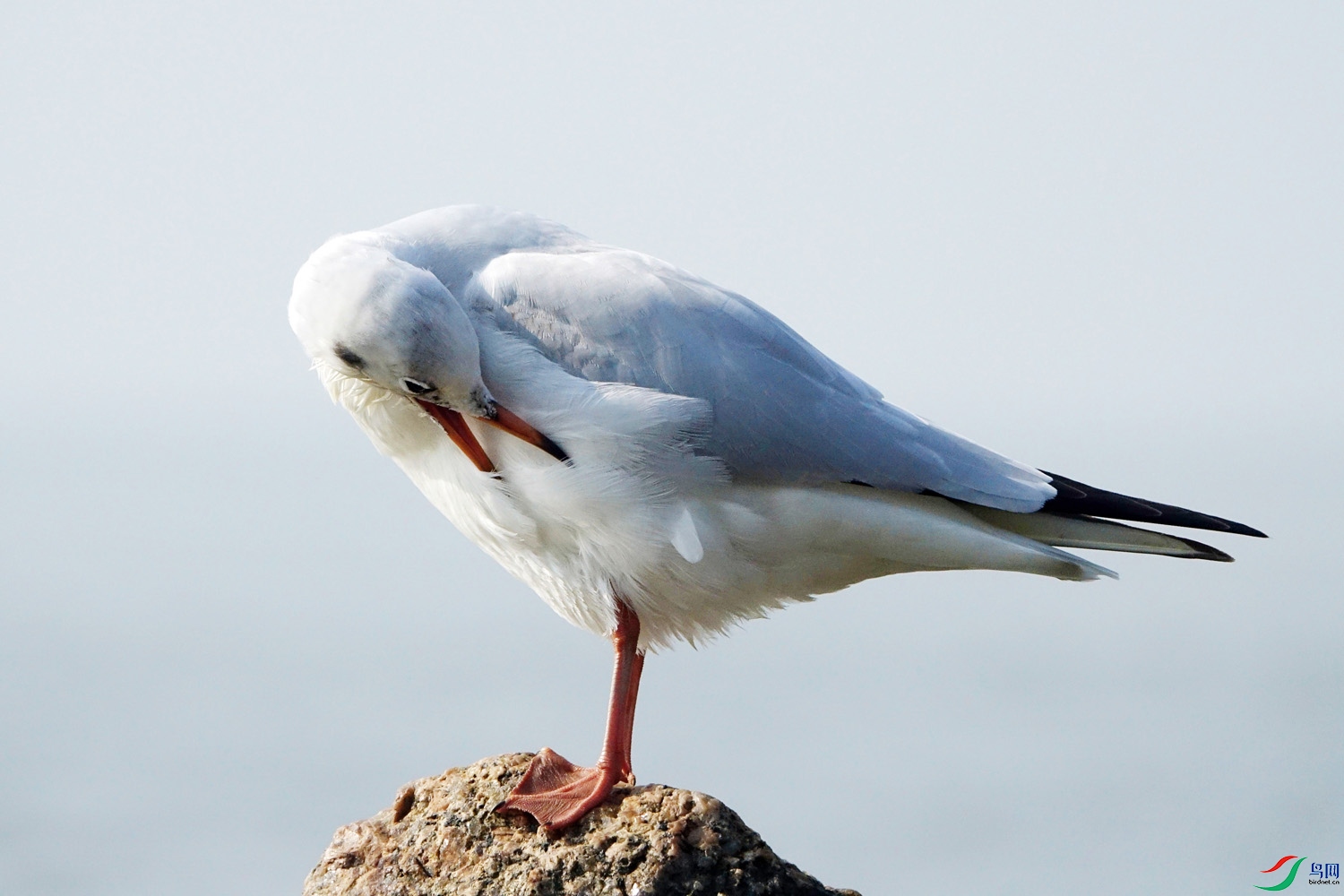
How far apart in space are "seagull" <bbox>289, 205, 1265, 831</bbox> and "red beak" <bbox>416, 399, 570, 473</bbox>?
0.03ft

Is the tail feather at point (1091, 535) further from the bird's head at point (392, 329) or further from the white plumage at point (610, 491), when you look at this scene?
the bird's head at point (392, 329)

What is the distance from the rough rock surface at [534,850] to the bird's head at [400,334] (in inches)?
52.7

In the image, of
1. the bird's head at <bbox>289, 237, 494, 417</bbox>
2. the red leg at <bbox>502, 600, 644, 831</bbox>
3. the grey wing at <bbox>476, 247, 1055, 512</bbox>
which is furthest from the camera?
the grey wing at <bbox>476, 247, 1055, 512</bbox>

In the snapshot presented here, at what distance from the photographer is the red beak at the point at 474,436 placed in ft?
16.6

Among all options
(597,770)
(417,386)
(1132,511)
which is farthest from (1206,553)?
(417,386)

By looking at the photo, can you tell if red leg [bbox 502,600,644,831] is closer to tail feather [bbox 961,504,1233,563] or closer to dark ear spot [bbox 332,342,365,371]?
dark ear spot [bbox 332,342,365,371]

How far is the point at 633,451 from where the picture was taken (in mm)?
5074

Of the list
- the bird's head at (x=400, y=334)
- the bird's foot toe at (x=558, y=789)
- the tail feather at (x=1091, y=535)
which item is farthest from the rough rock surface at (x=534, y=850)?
the tail feather at (x=1091, y=535)

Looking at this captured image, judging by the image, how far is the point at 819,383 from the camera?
5.59 meters

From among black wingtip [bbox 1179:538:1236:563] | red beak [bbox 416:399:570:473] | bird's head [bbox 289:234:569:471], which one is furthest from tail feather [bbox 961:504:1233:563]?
bird's head [bbox 289:234:569:471]

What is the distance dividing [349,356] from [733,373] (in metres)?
1.50

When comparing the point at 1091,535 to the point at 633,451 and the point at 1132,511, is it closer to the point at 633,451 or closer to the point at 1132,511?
the point at 1132,511

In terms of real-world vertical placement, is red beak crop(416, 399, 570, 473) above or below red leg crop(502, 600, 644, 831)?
above

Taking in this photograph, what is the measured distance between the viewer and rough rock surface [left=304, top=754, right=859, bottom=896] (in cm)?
469
